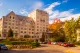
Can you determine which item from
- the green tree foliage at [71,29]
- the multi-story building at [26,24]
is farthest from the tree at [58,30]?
the multi-story building at [26,24]

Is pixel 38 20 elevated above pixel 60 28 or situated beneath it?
elevated above

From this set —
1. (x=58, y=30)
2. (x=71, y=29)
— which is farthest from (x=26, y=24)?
(x=71, y=29)

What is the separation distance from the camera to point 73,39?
74.3m

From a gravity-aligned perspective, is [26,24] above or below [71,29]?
above

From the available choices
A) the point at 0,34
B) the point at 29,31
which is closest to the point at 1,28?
the point at 0,34

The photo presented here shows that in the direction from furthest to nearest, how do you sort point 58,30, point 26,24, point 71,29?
point 26,24, point 58,30, point 71,29

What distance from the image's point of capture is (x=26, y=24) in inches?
4267

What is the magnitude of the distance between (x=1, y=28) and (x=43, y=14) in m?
33.8

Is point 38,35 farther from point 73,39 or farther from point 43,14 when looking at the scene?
point 73,39

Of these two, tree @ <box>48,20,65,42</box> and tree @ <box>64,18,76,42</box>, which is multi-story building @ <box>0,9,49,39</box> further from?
tree @ <box>64,18,76,42</box>

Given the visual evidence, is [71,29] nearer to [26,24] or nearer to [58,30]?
[58,30]

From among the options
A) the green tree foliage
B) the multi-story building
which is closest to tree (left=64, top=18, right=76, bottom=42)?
the green tree foliage

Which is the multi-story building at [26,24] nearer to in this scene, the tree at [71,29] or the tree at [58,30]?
the tree at [58,30]

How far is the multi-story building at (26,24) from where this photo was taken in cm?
9819
